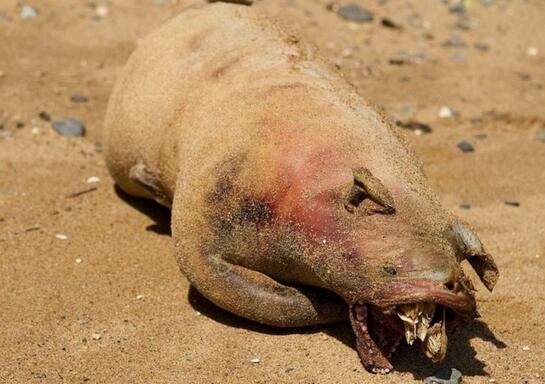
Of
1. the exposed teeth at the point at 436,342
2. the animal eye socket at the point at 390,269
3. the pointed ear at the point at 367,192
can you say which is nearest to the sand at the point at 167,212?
the exposed teeth at the point at 436,342

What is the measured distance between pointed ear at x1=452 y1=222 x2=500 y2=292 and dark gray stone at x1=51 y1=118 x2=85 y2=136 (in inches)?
142

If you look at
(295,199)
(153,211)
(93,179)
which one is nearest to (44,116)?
(93,179)

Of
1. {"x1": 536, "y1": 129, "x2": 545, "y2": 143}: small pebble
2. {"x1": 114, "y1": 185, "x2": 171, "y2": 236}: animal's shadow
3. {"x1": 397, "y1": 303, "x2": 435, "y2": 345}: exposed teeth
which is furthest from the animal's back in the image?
{"x1": 536, "y1": 129, "x2": 545, "y2": 143}: small pebble

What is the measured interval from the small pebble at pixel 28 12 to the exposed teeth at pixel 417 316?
591 centimetres

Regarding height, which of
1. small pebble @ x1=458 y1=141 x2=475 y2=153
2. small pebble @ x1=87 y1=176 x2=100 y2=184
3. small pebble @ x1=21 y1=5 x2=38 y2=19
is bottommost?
small pebble @ x1=21 y1=5 x2=38 y2=19

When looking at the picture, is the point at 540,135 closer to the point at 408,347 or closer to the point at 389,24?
the point at 389,24

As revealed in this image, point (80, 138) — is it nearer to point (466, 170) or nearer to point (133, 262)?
point (133, 262)

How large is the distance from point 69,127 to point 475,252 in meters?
3.79

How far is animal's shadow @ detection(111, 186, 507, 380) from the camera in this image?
4.35 metres

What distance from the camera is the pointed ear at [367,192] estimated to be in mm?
4043

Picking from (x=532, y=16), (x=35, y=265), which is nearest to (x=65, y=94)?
(x=35, y=265)

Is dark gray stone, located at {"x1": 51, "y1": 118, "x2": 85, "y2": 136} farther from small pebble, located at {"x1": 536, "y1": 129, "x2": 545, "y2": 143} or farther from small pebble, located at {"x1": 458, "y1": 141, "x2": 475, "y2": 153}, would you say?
small pebble, located at {"x1": 536, "y1": 129, "x2": 545, "y2": 143}

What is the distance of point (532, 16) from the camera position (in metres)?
9.95

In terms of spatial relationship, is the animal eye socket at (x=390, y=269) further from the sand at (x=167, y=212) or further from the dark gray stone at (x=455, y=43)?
the dark gray stone at (x=455, y=43)
